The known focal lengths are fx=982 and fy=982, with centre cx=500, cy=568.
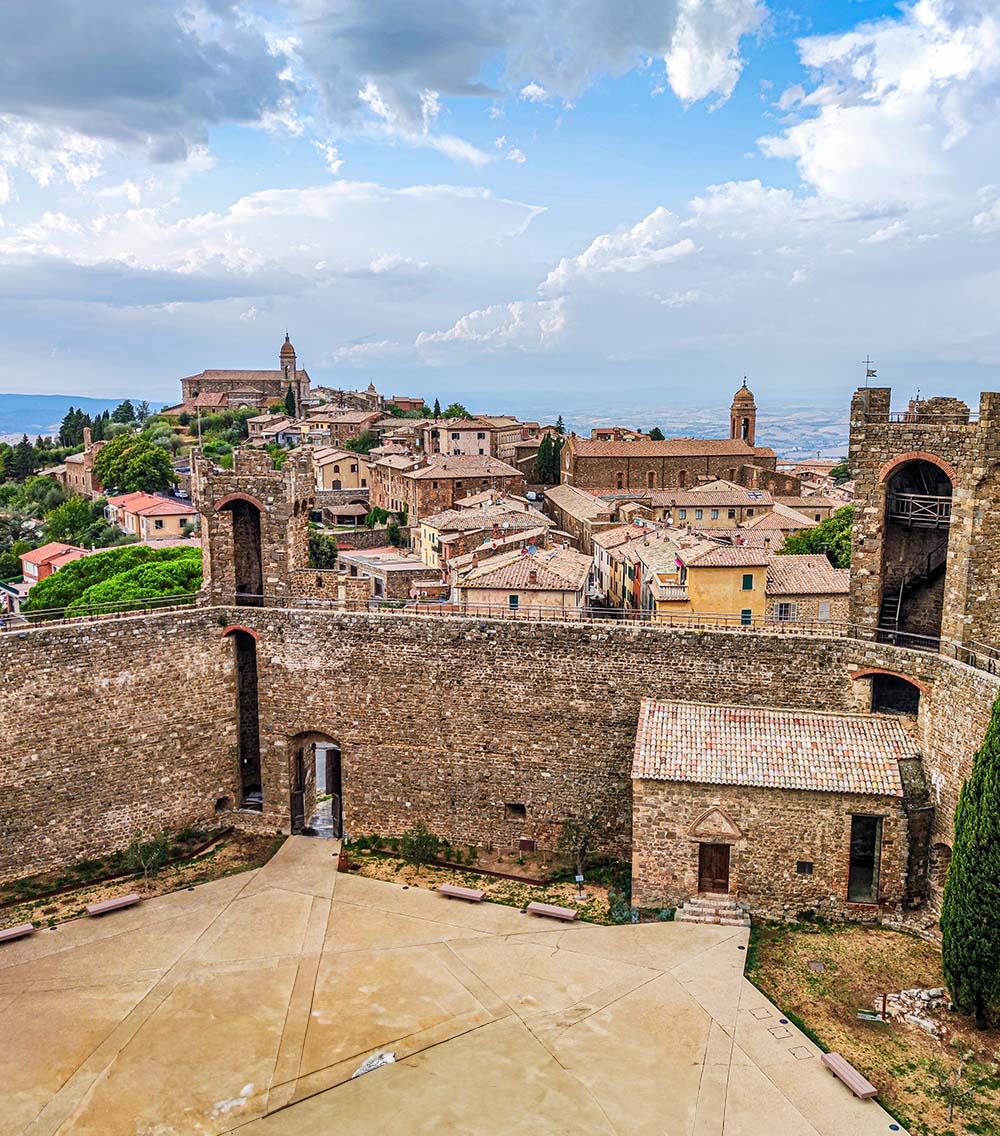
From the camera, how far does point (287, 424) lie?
121m

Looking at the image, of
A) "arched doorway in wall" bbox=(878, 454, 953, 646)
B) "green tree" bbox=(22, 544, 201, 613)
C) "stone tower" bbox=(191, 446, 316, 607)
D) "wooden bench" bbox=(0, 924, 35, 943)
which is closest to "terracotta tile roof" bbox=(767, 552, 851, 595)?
"arched doorway in wall" bbox=(878, 454, 953, 646)

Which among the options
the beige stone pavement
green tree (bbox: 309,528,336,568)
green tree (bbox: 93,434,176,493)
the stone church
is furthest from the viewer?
the stone church

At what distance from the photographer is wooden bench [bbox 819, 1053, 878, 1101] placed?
15.7m

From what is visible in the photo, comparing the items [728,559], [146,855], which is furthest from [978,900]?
[728,559]

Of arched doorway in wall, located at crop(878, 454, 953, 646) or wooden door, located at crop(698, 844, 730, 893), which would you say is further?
arched doorway in wall, located at crop(878, 454, 953, 646)

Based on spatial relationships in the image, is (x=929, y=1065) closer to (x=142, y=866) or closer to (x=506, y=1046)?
(x=506, y=1046)

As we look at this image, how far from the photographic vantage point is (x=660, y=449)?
95625 millimetres

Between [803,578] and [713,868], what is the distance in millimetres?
21658

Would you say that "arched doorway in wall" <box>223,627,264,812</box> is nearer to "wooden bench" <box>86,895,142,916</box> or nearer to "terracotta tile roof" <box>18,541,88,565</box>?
"wooden bench" <box>86,895,142,916</box>

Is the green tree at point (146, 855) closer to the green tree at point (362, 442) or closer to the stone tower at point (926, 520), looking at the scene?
the stone tower at point (926, 520)

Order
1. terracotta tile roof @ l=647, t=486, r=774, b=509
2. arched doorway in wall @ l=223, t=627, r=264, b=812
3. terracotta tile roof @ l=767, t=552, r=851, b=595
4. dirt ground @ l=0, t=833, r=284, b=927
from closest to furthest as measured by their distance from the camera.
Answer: dirt ground @ l=0, t=833, r=284, b=927, arched doorway in wall @ l=223, t=627, r=264, b=812, terracotta tile roof @ l=767, t=552, r=851, b=595, terracotta tile roof @ l=647, t=486, r=774, b=509

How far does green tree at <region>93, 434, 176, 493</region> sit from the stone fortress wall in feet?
249

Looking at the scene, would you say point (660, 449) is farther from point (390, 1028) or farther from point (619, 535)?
point (390, 1028)

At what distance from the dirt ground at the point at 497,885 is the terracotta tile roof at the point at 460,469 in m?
58.6
